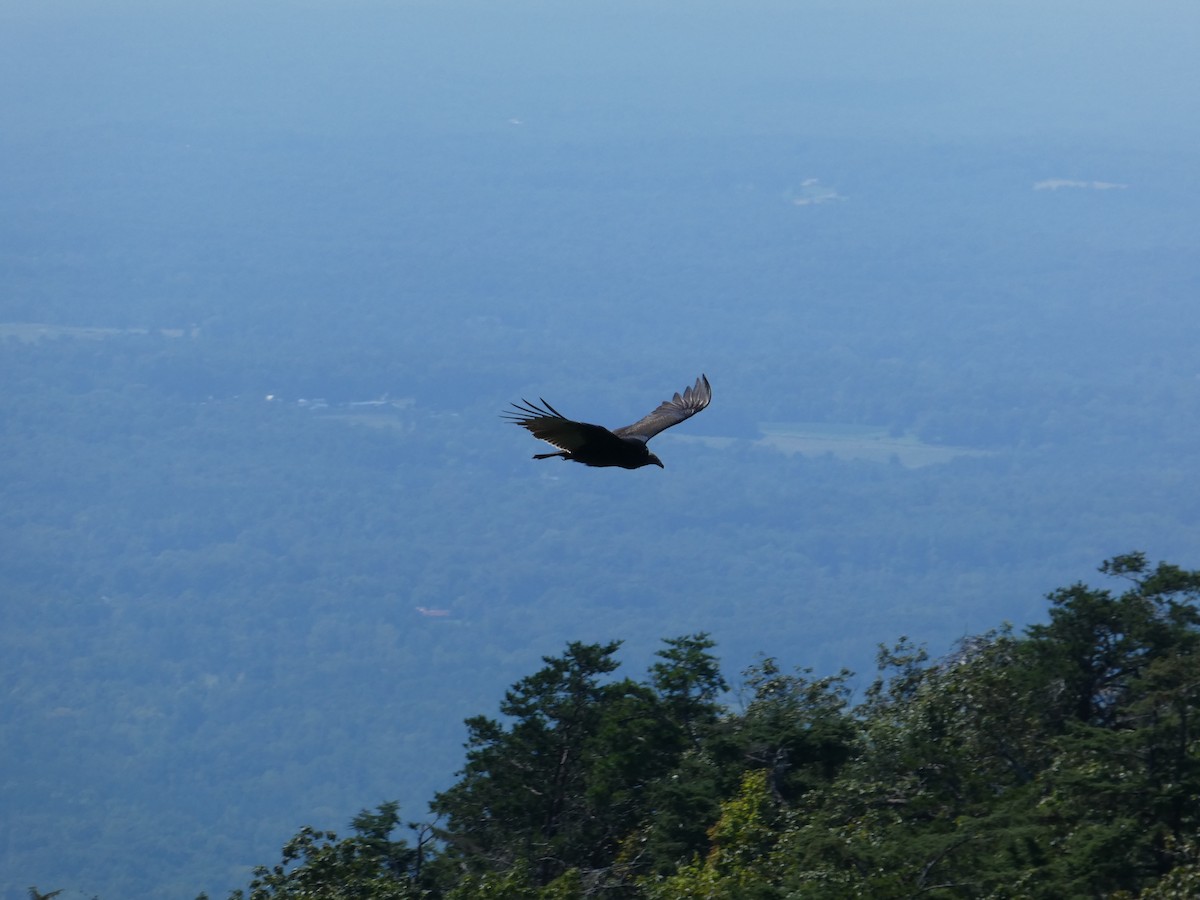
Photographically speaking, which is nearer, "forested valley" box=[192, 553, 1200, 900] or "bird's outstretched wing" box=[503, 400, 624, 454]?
"bird's outstretched wing" box=[503, 400, 624, 454]

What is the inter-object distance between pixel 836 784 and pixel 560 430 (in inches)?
553

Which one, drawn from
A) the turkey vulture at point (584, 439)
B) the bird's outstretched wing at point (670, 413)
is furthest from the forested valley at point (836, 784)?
the turkey vulture at point (584, 439)

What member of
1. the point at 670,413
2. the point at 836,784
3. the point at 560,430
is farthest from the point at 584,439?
the point at 836,784

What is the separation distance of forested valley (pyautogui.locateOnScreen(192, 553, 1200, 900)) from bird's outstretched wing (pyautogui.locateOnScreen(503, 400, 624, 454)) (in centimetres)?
929

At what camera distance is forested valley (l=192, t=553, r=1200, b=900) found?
19.6 metres

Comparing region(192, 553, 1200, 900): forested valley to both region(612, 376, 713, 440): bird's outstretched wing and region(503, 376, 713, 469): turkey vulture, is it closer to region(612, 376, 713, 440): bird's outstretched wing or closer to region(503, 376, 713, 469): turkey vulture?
region(612, 376, 713, 440): bird's outstretched wing

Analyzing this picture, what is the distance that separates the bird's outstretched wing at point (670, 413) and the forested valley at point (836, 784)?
758cm

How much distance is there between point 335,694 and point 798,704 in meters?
130

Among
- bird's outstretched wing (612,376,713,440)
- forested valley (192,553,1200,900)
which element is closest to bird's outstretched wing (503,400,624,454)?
bird's outstretched wing (612,376,713,440)

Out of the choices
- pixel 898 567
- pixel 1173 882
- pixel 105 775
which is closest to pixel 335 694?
pixel 105 775

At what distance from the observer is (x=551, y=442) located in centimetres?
1121

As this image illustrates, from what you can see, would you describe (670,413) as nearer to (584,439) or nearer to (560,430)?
(584,439)

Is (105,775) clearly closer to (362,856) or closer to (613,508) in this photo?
(613,508)

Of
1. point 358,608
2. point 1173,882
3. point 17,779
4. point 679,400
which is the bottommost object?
point 1173,882
